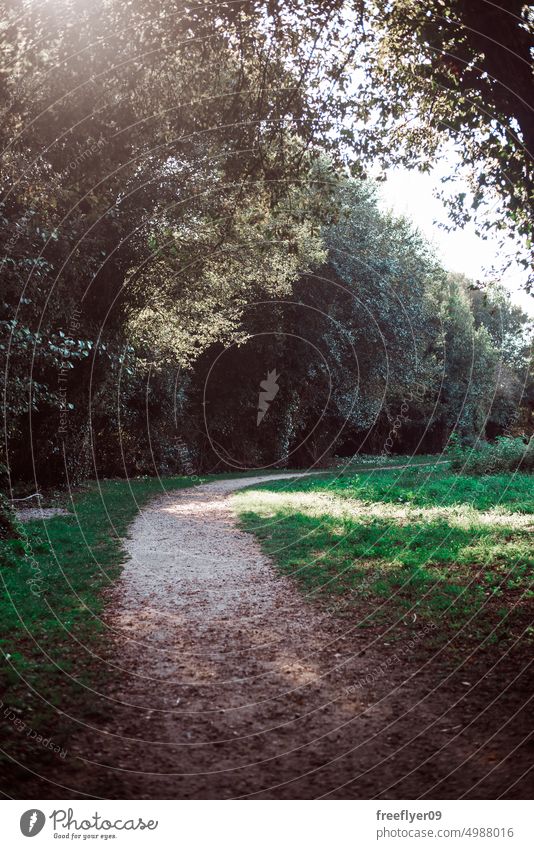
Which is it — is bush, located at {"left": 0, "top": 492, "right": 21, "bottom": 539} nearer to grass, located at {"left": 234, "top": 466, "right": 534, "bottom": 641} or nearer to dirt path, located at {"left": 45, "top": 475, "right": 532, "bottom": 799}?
dirt path, located at {"left": 45, "top": 475, "right": 532, "bottom": 799}

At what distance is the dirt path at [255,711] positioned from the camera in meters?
4.66

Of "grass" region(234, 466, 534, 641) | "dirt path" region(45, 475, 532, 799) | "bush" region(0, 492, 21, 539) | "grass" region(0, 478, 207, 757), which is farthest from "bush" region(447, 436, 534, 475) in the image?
"bush" region(0, 492, 21, 539)

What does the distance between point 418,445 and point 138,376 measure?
95.7 feet

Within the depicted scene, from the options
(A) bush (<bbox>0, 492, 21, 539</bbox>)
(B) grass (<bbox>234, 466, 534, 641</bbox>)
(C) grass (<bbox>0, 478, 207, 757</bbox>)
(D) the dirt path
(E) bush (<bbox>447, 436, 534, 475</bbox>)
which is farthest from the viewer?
(E) bush (<bbox>447, 436, 534, 475</bbox>)

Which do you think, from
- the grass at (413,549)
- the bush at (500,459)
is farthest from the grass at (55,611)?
the bush at (500,459)

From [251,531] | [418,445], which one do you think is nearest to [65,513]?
[251,531]

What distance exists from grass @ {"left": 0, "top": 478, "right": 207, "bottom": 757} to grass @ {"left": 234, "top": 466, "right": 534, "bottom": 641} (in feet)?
10.7

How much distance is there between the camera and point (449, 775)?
464 centimetres

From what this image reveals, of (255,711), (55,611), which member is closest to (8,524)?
(55,611)

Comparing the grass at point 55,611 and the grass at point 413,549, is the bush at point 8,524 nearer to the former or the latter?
the grass at point 55,611

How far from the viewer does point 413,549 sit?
12.2m

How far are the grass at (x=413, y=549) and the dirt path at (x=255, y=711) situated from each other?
0.96 meters

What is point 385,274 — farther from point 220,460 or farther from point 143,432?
point 143,432

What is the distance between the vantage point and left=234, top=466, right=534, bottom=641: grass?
28.6ft
